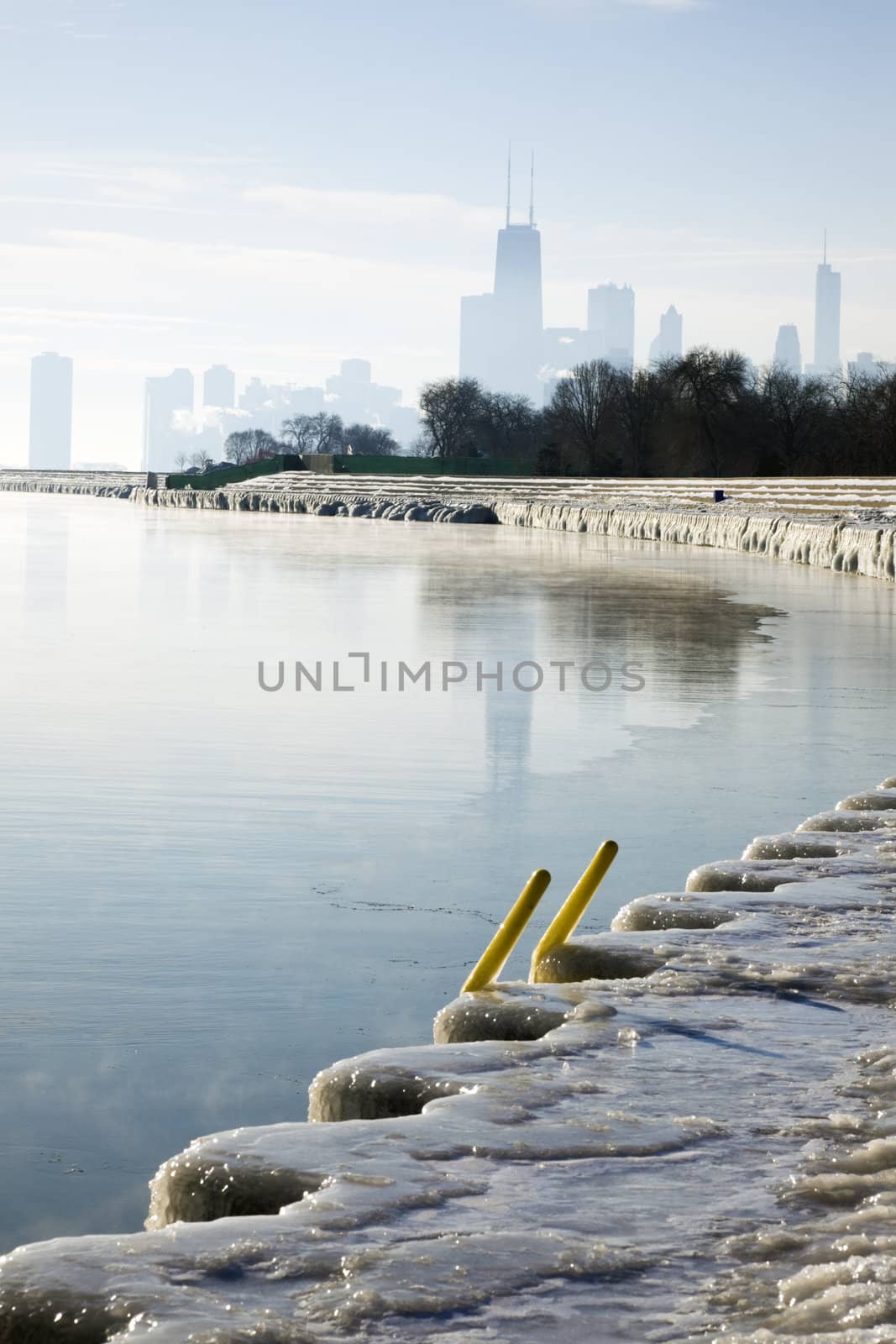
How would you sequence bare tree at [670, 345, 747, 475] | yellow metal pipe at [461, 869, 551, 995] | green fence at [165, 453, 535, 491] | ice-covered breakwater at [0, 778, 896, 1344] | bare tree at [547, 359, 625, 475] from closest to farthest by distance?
ice-covered breakwater at [0, 778, 896, 1344], yellow metal pipe at [461, 869, 551, 995], bare tree at [670, 345, 747, 475], bare tree at [547, 359, 625, 475], green fence at [165, 453, 535, 491]

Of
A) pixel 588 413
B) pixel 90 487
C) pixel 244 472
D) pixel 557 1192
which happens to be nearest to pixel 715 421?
pixel 588 413

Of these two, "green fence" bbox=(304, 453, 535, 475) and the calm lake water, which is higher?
"green fence" bbox=(304, 453, 535, 475)

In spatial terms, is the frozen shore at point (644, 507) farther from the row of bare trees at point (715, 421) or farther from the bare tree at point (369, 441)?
the bare tree at point (369, 441)

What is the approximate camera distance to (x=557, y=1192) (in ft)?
11.5

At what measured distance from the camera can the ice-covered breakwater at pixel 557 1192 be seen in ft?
9.79

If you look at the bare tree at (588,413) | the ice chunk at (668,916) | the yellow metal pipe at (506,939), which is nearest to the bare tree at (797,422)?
the bare tree at (588,413)

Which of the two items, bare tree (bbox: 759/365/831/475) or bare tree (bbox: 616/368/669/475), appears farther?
bare tree (bbox: 616/368/669/475)

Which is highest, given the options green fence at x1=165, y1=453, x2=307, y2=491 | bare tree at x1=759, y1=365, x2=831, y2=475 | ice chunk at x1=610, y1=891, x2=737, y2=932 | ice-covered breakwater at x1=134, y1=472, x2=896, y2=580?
bare tree at x1=759, y1=365, x2=831, y2=475

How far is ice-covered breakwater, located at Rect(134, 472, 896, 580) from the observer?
111ft

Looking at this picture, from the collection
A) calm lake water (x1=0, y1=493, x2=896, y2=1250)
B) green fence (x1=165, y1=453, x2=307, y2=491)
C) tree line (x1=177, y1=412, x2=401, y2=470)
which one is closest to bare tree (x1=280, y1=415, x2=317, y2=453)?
tree line (x1=177, y1=412, x2=401, y2=470)

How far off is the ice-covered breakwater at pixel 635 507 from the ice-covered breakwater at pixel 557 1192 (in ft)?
83.6

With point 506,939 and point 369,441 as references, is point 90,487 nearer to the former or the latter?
point 369,441

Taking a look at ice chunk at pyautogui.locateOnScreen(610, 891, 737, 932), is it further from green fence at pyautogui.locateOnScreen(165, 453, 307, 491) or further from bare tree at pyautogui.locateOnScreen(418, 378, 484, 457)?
bare tree at pyautogui.locateOnScreen(418, 378, 484, 457)

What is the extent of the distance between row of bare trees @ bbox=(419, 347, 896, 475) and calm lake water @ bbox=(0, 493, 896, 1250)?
56824 mm
